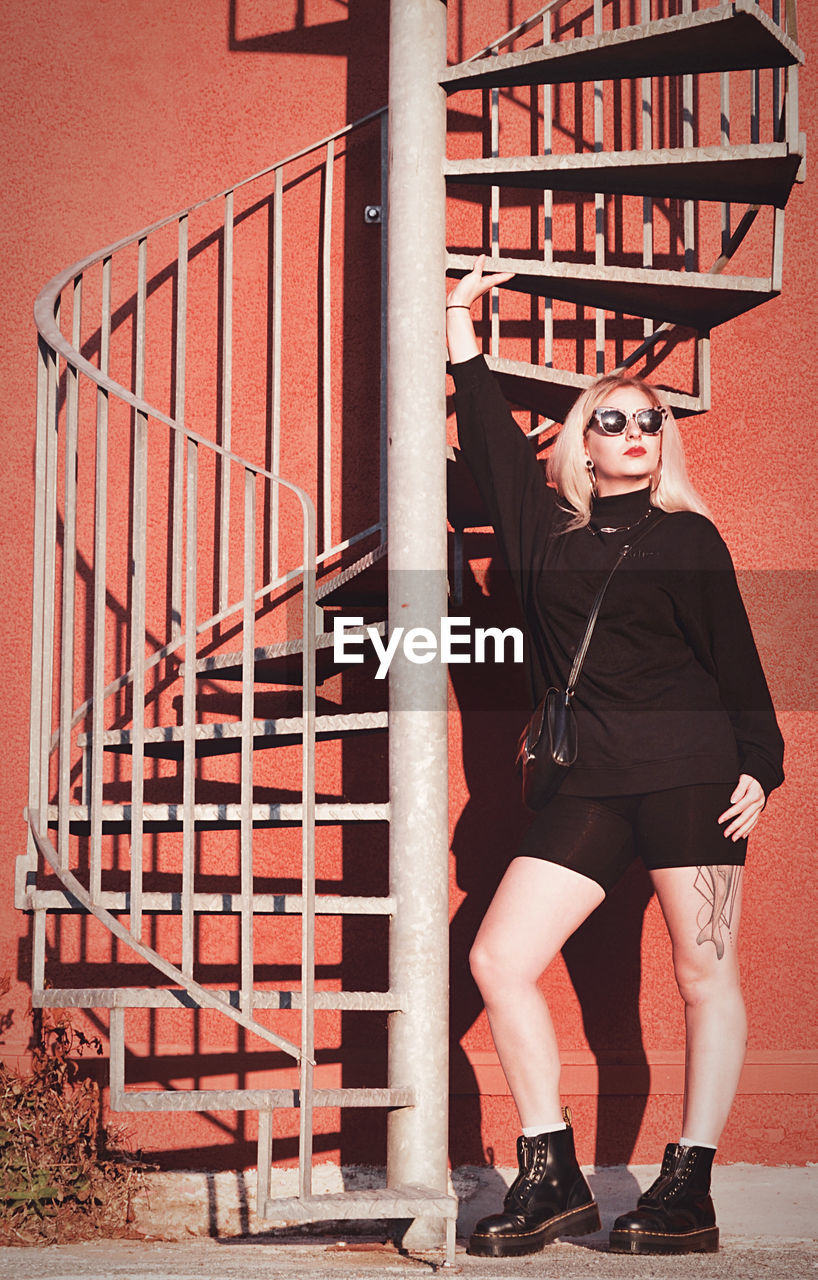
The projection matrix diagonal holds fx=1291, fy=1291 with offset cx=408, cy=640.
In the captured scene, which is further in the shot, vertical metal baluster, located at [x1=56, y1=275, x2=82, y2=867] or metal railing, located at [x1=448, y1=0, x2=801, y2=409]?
metal railing, located at [x1=448, y1=0, x2=801, y2=409]

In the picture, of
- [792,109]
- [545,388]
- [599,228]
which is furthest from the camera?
[599,228]

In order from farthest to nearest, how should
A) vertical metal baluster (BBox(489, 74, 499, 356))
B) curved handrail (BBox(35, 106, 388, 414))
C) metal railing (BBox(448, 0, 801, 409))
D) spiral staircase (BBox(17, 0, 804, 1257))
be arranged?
metal railing (BBox(448, 0, 801, 409)), vertical metal baluster (BBox(489, 74, 499, 356)), spiral staircase (BBox(17, 0, 804, 1257)), curved handrail (BBox(35, 106, 388, 414))

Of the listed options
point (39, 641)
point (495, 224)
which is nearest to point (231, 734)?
point (39, 641)

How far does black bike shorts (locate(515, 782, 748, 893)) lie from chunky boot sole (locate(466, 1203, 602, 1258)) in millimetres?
613

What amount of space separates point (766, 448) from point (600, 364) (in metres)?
0.56

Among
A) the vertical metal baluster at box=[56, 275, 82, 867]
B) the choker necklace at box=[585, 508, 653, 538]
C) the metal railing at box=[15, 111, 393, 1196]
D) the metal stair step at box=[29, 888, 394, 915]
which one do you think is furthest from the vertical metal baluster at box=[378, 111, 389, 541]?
the metal stair step at box=[29, 888, 394, 915]

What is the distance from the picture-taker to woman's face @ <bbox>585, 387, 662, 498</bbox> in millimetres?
2697

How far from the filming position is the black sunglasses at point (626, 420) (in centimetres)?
268

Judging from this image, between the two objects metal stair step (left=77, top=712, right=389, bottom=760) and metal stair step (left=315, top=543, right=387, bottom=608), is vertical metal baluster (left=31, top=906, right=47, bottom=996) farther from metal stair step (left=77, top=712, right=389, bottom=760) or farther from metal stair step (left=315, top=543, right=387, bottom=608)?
metal stair step (left=315, top=543, right=387, bottom=608)

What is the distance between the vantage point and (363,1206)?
243 centimetres

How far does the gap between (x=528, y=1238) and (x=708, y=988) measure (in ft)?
1.86

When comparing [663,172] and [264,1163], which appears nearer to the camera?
[264,1163]

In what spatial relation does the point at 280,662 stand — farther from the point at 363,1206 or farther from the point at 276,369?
the point at 363,1206

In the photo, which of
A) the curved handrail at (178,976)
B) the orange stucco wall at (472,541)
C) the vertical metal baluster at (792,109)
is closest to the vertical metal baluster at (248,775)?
the curved handrail at (178,976)
